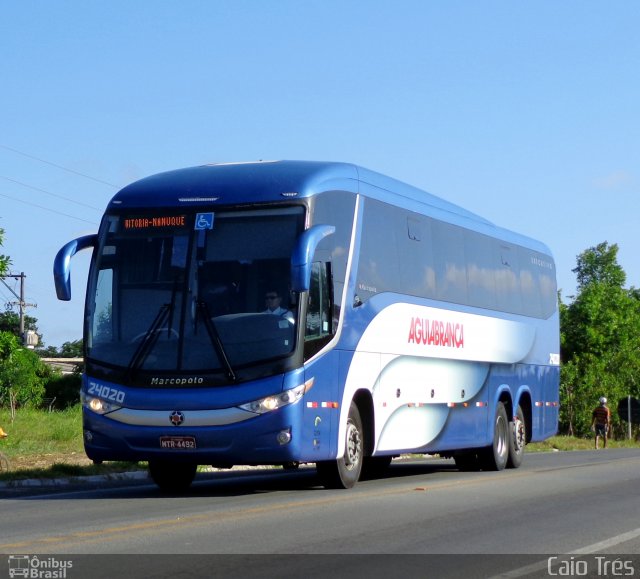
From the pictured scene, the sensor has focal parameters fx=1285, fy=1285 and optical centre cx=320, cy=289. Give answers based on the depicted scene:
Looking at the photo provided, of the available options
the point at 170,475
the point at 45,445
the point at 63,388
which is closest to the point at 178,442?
the point at 170,475

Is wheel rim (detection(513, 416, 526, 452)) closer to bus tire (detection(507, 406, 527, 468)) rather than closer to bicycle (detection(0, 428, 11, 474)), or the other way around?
bus tire (detection(507, 406, 527, 468))

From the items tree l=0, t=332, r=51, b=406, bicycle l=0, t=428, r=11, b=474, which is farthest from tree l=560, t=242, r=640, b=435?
bicycle l=0, t=428, r=11, b=474

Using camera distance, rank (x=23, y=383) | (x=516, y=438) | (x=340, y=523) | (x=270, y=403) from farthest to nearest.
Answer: (x=23, y=383) → (x=516, y=438) → (x=270, y=403) → (x=340, y=523)

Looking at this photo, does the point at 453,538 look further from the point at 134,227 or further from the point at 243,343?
the point at 134,227

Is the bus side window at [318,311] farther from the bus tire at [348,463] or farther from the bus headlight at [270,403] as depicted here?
the bus tire at [348,463]

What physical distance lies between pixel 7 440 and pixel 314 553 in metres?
14.8

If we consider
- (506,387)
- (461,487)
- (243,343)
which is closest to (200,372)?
(243,343)

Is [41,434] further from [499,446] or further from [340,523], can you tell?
[340,523]

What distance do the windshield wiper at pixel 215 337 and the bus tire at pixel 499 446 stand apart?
28.7ft

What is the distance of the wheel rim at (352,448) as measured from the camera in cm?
1627

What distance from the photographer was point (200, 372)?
14609mm

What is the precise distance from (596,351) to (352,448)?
60863 mm

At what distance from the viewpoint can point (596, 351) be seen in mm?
75188

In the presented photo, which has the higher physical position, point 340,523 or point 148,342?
point 148,342
